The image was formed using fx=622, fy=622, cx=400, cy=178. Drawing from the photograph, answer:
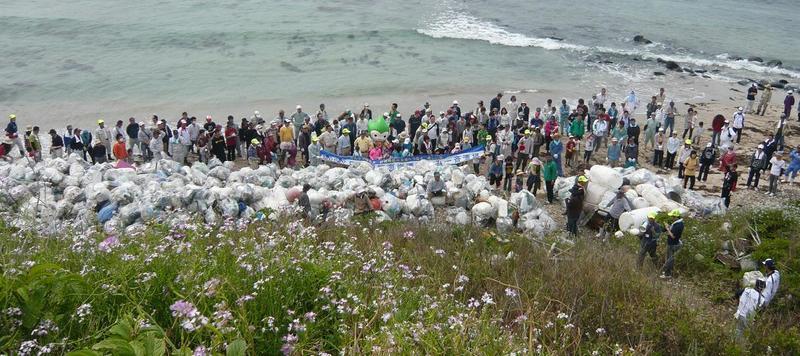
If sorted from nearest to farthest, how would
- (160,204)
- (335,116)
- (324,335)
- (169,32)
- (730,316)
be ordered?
(324,335), (730,316), (160,204), (335,116), (169,32)

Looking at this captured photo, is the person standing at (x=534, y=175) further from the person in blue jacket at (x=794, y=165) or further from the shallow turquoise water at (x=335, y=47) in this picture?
the shallow turquoise water at (x=335, y=47)

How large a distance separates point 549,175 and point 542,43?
21445mm

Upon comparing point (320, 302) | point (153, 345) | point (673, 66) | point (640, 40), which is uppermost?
point (153, 345)

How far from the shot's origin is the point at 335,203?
11.0m

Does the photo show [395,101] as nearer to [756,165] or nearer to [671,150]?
[671,150]

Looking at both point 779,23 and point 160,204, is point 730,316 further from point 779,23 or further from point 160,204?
point 779,23

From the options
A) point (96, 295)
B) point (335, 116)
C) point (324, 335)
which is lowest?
point (335, 116)

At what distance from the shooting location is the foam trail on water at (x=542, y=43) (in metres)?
30.5

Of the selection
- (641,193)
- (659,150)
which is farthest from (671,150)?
(641,193)

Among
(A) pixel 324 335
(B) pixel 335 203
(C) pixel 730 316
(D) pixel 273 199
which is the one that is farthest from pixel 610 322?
(D) pixel 273 199

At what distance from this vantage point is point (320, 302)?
500 cm

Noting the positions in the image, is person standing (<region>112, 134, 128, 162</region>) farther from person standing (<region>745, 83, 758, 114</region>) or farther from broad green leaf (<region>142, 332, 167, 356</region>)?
person standing (<region>745, 83, 758, 114</region>)

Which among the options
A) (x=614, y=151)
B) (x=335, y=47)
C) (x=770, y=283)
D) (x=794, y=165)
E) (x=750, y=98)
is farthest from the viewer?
(x=335, y=47)

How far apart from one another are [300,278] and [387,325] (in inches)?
34.5
